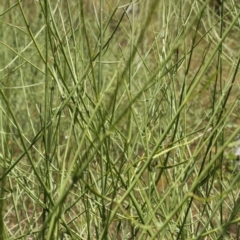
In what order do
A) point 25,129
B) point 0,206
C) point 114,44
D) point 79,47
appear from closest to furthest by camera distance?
point 0,206
point 79,47
point 25,129
point 114,44

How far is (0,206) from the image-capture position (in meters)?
0.87

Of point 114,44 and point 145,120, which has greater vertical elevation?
point 145,120

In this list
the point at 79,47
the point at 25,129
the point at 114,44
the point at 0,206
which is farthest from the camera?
the point at 114,44

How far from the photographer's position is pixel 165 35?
1403 millimetres

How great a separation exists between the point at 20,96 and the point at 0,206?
3.22 m

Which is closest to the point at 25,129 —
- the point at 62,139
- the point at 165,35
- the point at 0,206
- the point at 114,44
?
the point at 62,139

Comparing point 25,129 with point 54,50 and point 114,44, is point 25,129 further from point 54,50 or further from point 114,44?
point 54,50

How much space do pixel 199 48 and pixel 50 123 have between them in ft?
12.9

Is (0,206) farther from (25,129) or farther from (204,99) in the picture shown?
(204,99)

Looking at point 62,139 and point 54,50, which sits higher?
point 54,50

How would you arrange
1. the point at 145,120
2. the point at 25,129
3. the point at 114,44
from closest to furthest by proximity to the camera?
the point at 145,120 → the point at 25,129 → the point at 114,44

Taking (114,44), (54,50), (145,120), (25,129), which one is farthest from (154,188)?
(114,44)

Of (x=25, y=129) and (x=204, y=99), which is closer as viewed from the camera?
(x=25, y=129)

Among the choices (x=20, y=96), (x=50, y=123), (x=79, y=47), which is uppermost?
(x=79, y=47)
